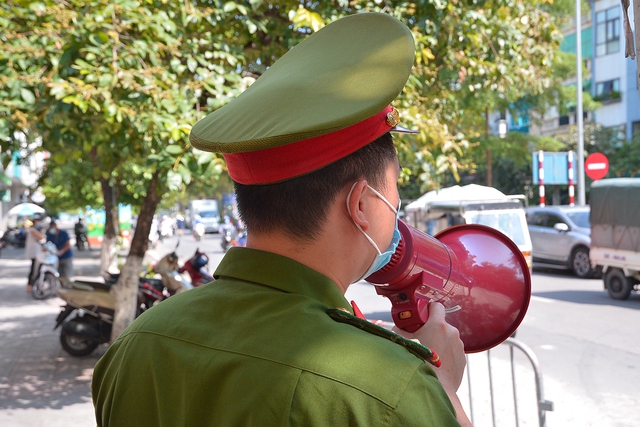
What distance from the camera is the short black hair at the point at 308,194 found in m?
1.15

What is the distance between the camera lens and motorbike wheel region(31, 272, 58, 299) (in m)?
14.0

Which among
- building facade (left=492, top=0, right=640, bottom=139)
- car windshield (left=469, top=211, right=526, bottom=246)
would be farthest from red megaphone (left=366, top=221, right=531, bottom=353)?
building facade (left=492, top=0, right=640, bottom=139)

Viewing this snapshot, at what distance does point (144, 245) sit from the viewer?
7.18 m

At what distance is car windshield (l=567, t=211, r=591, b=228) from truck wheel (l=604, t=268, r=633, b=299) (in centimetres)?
411

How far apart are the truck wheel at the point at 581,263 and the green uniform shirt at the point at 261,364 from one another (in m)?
15.5

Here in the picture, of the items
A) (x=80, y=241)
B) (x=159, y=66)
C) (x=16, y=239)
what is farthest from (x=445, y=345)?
(x=16, y=239)

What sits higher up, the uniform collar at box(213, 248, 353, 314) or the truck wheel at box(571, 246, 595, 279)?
the uniform collar at box(213, 248, 353, 314)

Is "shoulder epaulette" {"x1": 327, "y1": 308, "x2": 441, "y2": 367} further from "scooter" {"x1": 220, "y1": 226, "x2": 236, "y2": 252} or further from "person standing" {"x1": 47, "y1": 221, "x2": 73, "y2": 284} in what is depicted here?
"scooter" {"x1": 220, "y1": 226, "x2": 236, "y2": 252}

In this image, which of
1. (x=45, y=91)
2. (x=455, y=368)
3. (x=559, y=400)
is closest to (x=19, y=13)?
(x=45, y=91)

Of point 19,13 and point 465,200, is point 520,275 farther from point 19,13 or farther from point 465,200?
point 465,200

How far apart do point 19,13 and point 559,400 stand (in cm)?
544

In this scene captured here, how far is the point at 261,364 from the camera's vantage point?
102 centimetres

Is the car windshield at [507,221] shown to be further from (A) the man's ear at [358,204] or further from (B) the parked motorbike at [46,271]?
(A) the man's ear at [358,204]

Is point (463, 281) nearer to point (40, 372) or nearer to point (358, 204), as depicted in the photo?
point (358, 204)
